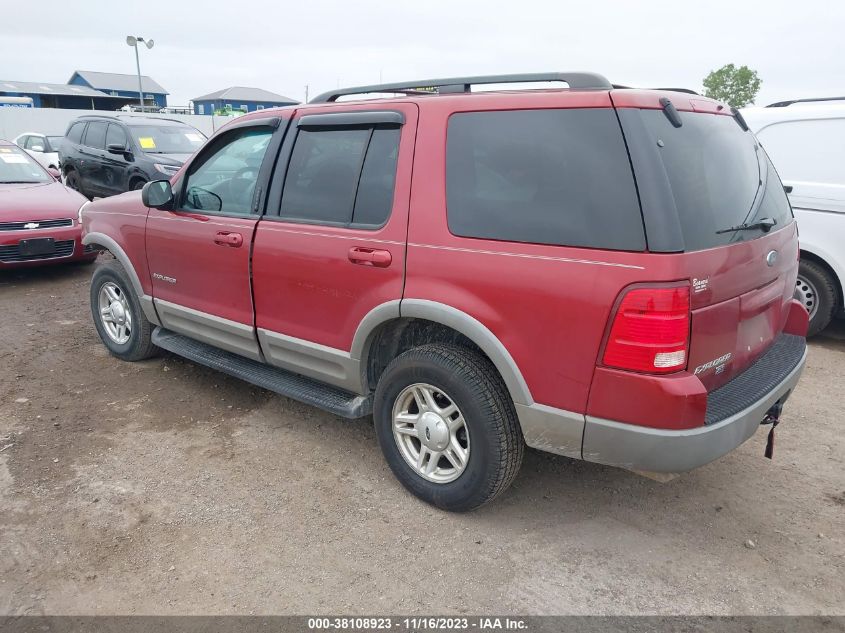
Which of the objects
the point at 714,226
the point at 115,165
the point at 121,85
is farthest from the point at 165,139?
the point at 121,85

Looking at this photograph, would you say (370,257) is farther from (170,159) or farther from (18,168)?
(170,159)

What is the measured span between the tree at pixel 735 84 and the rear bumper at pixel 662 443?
122ft

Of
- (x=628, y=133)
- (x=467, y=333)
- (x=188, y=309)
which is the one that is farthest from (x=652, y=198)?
(x=188, y=309)

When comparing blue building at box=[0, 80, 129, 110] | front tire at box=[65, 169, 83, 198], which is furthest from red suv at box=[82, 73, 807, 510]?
blue building at box=[0, 80, 129, 110]

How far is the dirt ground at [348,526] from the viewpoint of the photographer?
8.25 feet

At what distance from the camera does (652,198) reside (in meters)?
2.26

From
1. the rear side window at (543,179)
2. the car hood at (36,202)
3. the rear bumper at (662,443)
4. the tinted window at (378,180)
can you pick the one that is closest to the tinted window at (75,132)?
the car hood at (36,202)

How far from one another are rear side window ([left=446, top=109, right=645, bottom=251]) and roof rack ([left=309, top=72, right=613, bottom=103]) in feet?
0.73

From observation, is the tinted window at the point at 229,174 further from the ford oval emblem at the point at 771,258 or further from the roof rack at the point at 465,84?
the ford oval emblem at the point at 771,258

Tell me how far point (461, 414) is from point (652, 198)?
1.22 meters

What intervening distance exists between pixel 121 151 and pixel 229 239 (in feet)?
25.6

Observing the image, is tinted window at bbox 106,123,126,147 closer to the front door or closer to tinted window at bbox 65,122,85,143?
tinted window at bbox 65,122,85,143

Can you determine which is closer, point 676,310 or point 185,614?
point 676,310

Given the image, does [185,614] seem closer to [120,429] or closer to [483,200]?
[120,429]
